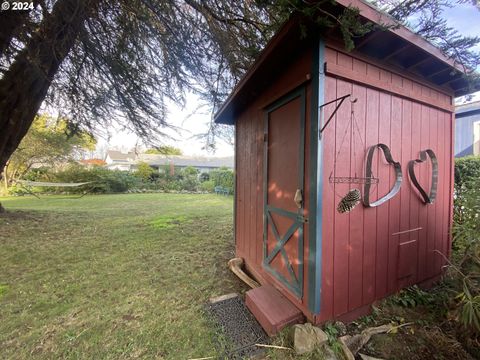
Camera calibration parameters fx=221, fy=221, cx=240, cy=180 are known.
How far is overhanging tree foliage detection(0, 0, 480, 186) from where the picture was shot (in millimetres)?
3031

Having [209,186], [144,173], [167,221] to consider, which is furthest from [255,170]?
[144,173]

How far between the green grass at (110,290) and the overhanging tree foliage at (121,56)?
2.23m

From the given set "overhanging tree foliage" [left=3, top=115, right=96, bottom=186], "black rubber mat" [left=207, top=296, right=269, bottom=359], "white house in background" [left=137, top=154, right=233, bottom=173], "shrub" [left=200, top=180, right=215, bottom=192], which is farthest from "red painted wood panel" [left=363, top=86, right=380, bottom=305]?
"white house in background" [left=137, top=154, right=233, bottom=173]

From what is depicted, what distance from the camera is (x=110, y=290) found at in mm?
2641

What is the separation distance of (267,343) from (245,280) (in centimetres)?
108

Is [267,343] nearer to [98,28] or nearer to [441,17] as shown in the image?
[441,17]

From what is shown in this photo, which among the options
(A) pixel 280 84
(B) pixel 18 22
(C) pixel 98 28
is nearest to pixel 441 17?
(A) pixel 280 84

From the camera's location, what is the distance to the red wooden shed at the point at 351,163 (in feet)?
5.88

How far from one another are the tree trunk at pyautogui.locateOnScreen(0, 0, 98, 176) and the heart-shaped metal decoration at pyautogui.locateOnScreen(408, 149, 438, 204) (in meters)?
4.20

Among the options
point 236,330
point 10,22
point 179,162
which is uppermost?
point 10,22

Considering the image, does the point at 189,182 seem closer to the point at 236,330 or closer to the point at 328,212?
the point at 236,330

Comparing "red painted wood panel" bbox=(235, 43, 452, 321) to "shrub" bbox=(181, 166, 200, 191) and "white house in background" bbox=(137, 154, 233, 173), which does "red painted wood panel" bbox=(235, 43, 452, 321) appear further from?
"white house in background" bbox=(137, 154, 233, 173)

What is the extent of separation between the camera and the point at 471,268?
72.2 inches

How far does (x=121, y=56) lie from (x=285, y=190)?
3.31m
